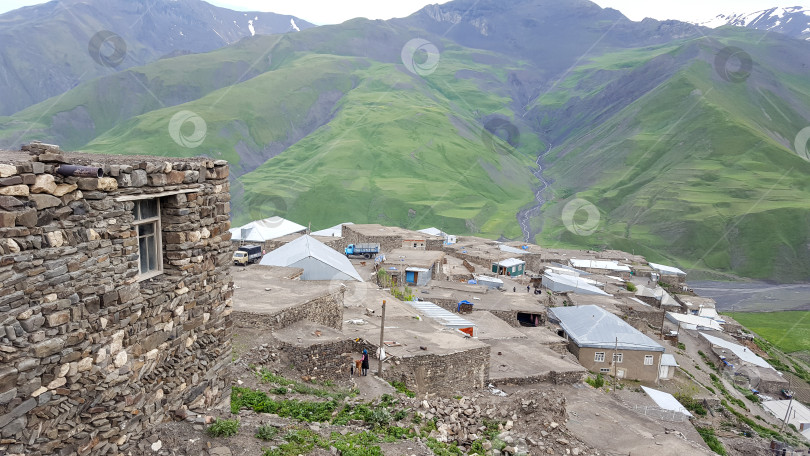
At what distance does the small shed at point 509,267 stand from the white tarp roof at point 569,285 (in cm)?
301

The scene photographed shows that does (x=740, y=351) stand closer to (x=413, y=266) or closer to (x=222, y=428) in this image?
(x=413, y=266)

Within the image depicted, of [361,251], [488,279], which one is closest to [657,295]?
[488,279]

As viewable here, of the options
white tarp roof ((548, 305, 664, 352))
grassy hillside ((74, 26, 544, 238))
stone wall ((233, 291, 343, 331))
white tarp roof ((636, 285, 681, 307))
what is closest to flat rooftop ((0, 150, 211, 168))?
stone wall ((233, 291, 343, 331))

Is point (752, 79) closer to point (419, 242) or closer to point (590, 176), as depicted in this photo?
point (590, 176)

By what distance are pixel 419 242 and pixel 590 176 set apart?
345 ft

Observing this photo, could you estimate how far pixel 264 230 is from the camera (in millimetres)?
56656

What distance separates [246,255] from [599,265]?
4332cm

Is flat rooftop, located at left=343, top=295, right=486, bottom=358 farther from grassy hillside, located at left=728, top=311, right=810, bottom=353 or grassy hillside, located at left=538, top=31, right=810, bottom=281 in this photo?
grassy hillside, located at left=538, top=31, right=810, bottom=281

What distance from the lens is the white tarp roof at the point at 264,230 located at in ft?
178

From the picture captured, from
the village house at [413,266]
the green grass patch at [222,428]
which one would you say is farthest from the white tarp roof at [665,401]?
the green grass patch at [222,428]

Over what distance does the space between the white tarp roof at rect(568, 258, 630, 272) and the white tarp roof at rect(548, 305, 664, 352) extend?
94.5 feet

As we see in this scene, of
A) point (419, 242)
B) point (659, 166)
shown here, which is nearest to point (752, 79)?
point (659, 166)

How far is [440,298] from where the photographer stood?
32.3 metres

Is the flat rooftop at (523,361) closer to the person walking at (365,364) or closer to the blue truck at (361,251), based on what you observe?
the person walking at (365,364)
